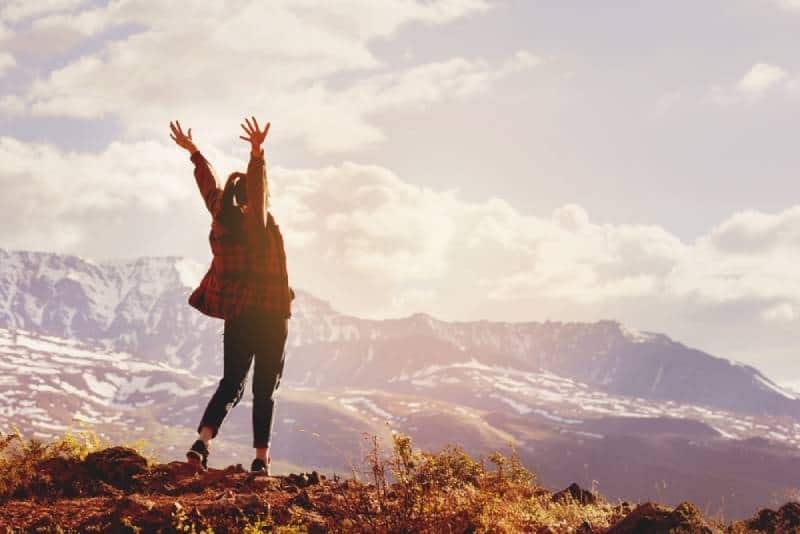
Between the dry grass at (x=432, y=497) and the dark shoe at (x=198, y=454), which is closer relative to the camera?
the dry grass at (x=432, y=497)

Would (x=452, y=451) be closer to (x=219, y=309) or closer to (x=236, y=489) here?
(x=236, y=489)

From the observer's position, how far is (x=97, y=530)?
5.39 meters

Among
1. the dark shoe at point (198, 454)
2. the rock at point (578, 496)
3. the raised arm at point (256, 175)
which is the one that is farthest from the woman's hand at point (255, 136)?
the rock at point (578, 496)

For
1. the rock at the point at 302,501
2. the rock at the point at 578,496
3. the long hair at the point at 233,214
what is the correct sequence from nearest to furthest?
1. the rock at the point at 302,501
2. the long hair at the point at 233,214
3. the rock at the point at 578,496

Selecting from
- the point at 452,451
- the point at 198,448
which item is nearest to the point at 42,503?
the point at 198,448

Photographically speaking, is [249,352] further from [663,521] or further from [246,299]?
[663,521]

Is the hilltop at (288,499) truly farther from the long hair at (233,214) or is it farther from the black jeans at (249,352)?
the long hair at (233,214)

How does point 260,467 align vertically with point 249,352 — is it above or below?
below

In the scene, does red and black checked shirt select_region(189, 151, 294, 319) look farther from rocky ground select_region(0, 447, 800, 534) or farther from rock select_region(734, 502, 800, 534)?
rock select_region(734, 502, 800, 534)

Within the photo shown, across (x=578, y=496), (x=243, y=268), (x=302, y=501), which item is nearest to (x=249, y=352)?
(x=243, y=268)

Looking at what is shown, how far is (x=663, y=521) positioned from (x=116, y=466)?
5.39 meters

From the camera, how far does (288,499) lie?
20.9 feet

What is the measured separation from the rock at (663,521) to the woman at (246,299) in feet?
12.7

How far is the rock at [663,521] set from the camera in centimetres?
593
